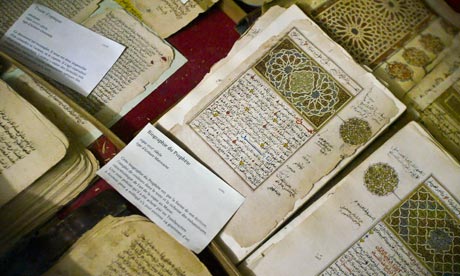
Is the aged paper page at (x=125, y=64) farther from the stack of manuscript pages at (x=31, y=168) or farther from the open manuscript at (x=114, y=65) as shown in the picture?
the stack of manuscript pages at (x=31, y=168)

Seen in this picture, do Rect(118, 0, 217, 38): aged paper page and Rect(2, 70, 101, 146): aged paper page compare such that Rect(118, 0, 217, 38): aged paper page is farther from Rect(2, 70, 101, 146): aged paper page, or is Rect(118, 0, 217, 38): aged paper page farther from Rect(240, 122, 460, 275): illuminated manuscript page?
Rect(240, 122, 460, 275): illuminated manuscript page

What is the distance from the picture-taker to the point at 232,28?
1.10m

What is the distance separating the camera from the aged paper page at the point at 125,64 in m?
1.00

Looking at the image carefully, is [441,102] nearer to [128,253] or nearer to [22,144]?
[128,253]

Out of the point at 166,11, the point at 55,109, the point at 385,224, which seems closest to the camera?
the point at 385,224

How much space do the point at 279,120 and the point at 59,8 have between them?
0.67 metres

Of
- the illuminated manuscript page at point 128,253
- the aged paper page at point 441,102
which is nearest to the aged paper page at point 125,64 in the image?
the illuminated manuscript page at point 128,253

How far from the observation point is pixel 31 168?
33.4 inches

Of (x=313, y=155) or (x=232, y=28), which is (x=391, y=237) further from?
(x=232, y=28)

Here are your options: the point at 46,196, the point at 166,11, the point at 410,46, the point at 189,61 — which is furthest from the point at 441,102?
the point at 46,196

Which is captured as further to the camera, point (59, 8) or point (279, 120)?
point (59, 8)

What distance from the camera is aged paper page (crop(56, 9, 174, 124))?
1001mm

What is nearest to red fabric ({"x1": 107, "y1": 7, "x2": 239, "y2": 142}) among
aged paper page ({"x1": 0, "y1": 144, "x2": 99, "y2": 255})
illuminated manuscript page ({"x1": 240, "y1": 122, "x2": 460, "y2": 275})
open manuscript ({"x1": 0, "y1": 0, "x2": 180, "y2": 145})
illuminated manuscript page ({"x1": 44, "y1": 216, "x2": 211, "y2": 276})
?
open manuscript ({"x1": 0, "y1": 0, "x2": 180, "y2": 145})

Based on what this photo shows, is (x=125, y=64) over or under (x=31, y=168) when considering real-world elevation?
over
